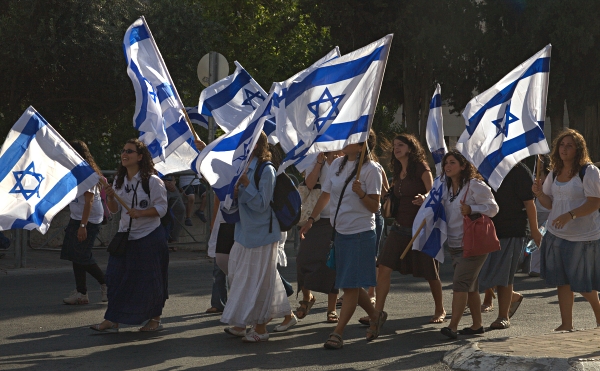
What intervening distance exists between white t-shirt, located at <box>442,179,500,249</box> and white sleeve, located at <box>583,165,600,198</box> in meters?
0.78

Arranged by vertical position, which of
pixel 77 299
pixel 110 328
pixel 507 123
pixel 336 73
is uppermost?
pixel 336 73

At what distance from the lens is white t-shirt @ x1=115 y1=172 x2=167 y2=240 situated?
796cm

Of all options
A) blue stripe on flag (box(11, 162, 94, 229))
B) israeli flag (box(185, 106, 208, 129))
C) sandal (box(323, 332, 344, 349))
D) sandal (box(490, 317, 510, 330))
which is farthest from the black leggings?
sandal (box(490, 317, 510, 330))

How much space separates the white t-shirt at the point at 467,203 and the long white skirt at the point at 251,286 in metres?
1.69

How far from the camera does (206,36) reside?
71.4ft

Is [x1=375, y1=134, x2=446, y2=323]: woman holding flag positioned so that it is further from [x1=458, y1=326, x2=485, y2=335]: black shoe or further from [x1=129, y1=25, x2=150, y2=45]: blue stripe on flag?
[x1=129, y1=25, x2=150, y2=45]: blue stripe on flag

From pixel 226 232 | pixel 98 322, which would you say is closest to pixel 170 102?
pixel 226 232

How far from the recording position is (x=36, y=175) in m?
7.30

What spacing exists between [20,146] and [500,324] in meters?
4.47

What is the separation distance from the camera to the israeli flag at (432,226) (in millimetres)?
8023

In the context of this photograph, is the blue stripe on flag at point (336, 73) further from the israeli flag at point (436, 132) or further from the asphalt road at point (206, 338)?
the asphalt road at point (206, 338)

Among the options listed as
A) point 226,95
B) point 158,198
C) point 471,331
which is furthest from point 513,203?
point 226,95

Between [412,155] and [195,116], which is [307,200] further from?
[195,116]

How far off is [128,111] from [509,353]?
17.1 m
